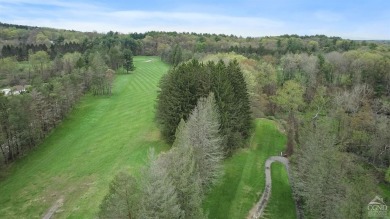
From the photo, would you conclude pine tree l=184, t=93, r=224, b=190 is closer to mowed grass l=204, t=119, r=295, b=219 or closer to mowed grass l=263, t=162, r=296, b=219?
mowed grass l=204, t=119, r=295, b=219

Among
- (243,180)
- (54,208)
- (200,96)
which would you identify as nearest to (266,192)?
(243,180)

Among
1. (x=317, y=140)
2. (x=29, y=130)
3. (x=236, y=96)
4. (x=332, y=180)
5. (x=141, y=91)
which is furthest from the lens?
(x=141, y=91)

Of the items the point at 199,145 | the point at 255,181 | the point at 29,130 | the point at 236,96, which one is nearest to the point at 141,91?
the point at 29,130

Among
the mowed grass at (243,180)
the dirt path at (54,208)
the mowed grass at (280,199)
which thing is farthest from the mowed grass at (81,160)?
the mowed grass at (280,199)

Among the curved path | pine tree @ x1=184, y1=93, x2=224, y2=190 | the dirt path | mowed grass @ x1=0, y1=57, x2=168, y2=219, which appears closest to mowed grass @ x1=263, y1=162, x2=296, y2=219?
the curved path

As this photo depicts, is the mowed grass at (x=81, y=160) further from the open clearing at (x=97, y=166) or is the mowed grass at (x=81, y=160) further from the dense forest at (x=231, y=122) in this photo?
the dense forest at (x=231, y=122)

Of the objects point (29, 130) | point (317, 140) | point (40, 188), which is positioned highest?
point (317, 140)

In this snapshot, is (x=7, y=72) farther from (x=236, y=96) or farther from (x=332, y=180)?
(x=332, y=180)
